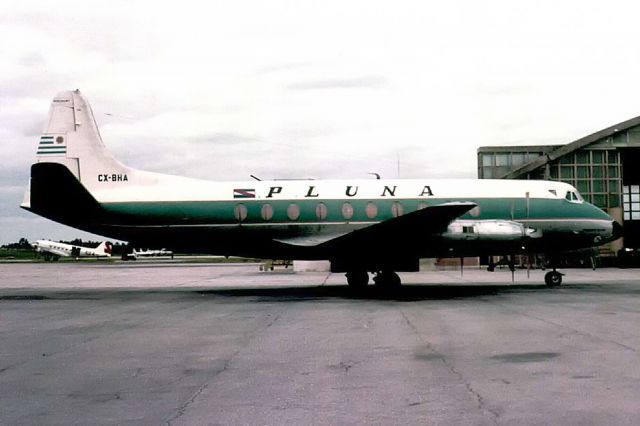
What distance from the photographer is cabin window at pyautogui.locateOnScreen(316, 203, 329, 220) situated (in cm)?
2348

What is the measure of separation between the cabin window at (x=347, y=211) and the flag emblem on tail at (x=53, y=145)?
1083 centimetres

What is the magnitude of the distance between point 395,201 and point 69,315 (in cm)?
1219

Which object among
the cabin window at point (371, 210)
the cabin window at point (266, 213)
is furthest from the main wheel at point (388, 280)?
the cabin window at point (266, 213)

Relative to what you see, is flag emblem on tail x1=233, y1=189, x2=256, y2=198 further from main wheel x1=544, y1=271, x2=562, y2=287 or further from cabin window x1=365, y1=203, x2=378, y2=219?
main wheel x1=544, y1=271, x2=562, y2=287

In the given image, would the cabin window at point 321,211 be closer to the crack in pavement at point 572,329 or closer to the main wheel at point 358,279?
the main wheel at point 358,279

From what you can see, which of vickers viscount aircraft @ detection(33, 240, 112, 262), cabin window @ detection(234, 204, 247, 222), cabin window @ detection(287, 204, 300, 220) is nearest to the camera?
cabin window @ detection(234, 204, 247, 222)

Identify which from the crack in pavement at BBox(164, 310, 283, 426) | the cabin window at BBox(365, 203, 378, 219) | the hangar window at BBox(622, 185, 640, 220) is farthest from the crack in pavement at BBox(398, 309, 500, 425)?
the hangar window at BBox(622, 185, 640, 220)

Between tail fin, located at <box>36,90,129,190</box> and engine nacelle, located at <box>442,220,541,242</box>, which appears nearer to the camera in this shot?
engine nacelle, located at <box>442,220,541,242</box>

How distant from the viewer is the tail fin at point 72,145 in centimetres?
2383

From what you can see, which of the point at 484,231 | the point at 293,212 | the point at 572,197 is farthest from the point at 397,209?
the point at 572,197

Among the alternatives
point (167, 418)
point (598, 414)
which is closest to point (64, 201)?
point (167, 418)

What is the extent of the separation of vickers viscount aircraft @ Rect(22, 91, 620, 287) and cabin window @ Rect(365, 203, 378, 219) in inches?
1.5

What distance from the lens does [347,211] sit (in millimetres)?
23594

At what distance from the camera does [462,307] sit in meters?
17.7
